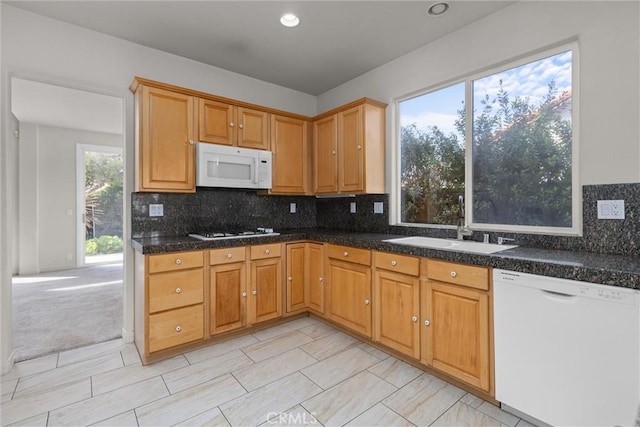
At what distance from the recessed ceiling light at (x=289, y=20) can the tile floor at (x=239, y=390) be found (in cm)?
Answer: 269

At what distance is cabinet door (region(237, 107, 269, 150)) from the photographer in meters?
3.03

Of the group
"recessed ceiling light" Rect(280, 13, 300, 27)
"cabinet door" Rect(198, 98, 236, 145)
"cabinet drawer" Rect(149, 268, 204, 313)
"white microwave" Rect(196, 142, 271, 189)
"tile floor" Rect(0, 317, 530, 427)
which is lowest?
"tile floor" Rect(0, 317, 530, 427)

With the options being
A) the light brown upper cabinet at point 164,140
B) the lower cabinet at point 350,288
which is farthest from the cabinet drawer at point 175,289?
the lower cabinet at point 350,288

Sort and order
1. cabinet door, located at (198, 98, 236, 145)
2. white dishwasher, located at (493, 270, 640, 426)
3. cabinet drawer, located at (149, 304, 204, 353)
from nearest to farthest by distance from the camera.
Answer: white dishwasher, located at (493, 270, 640, 426)
cabinet drawer, located at (149, 304, 204, 353)
cabinet door, located at (198, 98, 236, 145)

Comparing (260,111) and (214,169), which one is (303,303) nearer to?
(214,169)

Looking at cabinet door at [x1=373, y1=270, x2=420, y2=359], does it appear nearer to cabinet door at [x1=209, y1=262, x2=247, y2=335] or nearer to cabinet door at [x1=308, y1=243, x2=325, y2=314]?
cabinet door at [x1=308, y1=243, x2=325, y2=314]

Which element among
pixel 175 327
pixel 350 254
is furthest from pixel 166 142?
pixel 350 254

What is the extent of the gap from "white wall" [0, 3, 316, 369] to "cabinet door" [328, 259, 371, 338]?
1.85 m

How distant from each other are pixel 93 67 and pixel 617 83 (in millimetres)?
3783

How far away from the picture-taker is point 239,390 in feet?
6.43

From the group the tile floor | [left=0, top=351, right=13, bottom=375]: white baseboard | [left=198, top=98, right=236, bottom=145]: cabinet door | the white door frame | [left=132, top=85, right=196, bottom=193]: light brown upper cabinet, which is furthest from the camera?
the white door frame

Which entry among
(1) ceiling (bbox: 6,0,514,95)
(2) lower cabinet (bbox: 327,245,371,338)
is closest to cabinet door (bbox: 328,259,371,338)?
(2) lower cabinet (bbox: 327,245,371,338)

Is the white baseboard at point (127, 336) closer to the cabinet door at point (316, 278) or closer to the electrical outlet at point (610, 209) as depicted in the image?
the cabinet door at point (316, 278)

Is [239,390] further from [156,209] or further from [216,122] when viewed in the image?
[216,122]
